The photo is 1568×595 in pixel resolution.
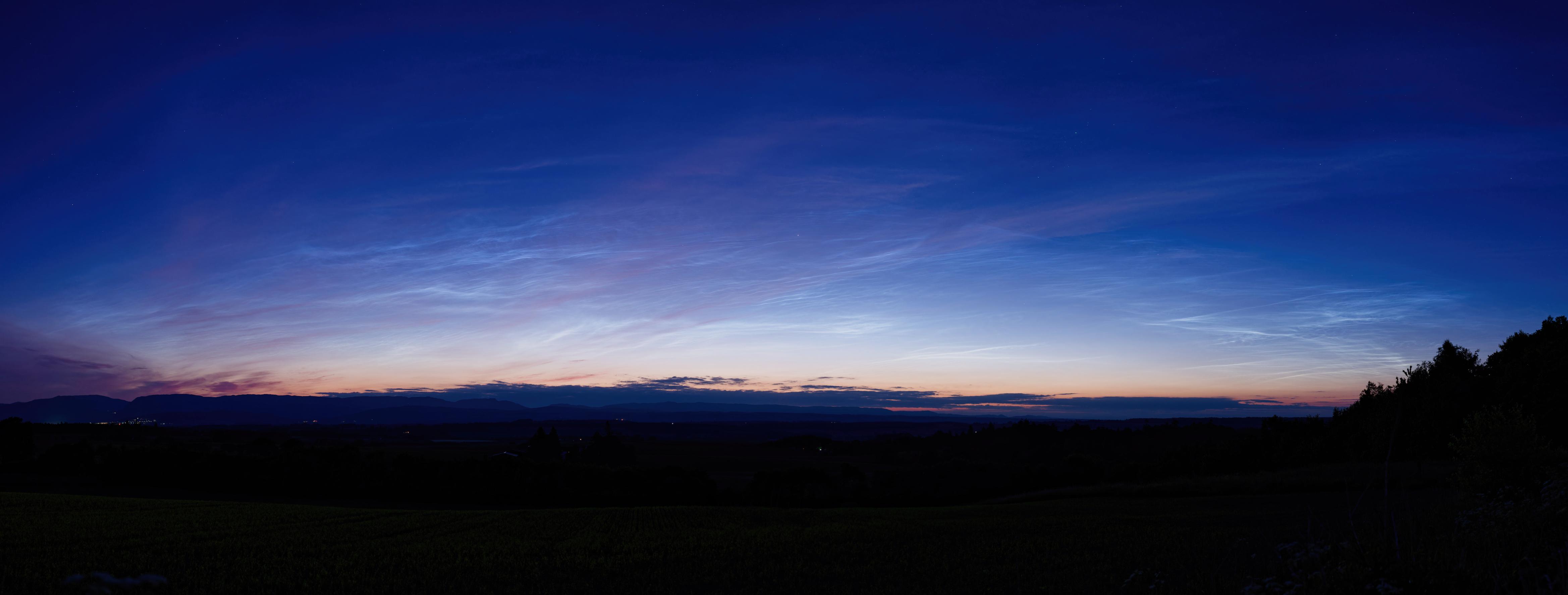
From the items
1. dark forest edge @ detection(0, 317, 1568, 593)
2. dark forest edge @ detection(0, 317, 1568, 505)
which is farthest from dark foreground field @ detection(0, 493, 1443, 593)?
dark forest edge @ detection(0, 317, 1568, 505)

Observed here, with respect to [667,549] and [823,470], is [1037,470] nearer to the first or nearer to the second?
[823,470]

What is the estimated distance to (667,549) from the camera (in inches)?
1029

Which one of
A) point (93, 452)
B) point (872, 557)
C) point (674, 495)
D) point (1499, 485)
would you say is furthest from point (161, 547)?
point (93, 452)

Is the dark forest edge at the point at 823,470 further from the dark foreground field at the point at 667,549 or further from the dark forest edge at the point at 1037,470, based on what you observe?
the dark foreground field at the point at 667,549

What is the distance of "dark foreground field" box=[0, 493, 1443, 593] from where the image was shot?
19688 millimetres

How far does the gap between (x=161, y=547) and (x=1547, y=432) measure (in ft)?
255

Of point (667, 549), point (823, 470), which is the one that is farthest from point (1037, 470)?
point (667, 549)

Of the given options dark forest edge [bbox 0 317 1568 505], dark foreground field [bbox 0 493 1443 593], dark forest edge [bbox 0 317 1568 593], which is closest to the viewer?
dark foreground field [bbox 0 493 1443 593]

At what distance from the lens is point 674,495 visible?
71500mm

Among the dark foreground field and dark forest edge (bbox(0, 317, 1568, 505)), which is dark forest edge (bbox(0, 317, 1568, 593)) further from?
the dark foreground field

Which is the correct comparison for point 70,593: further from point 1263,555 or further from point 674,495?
point 674,495

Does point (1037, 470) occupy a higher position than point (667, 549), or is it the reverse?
point (667, 549)

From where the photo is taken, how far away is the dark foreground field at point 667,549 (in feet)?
64.6

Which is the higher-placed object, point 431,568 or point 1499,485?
point 1499,485
